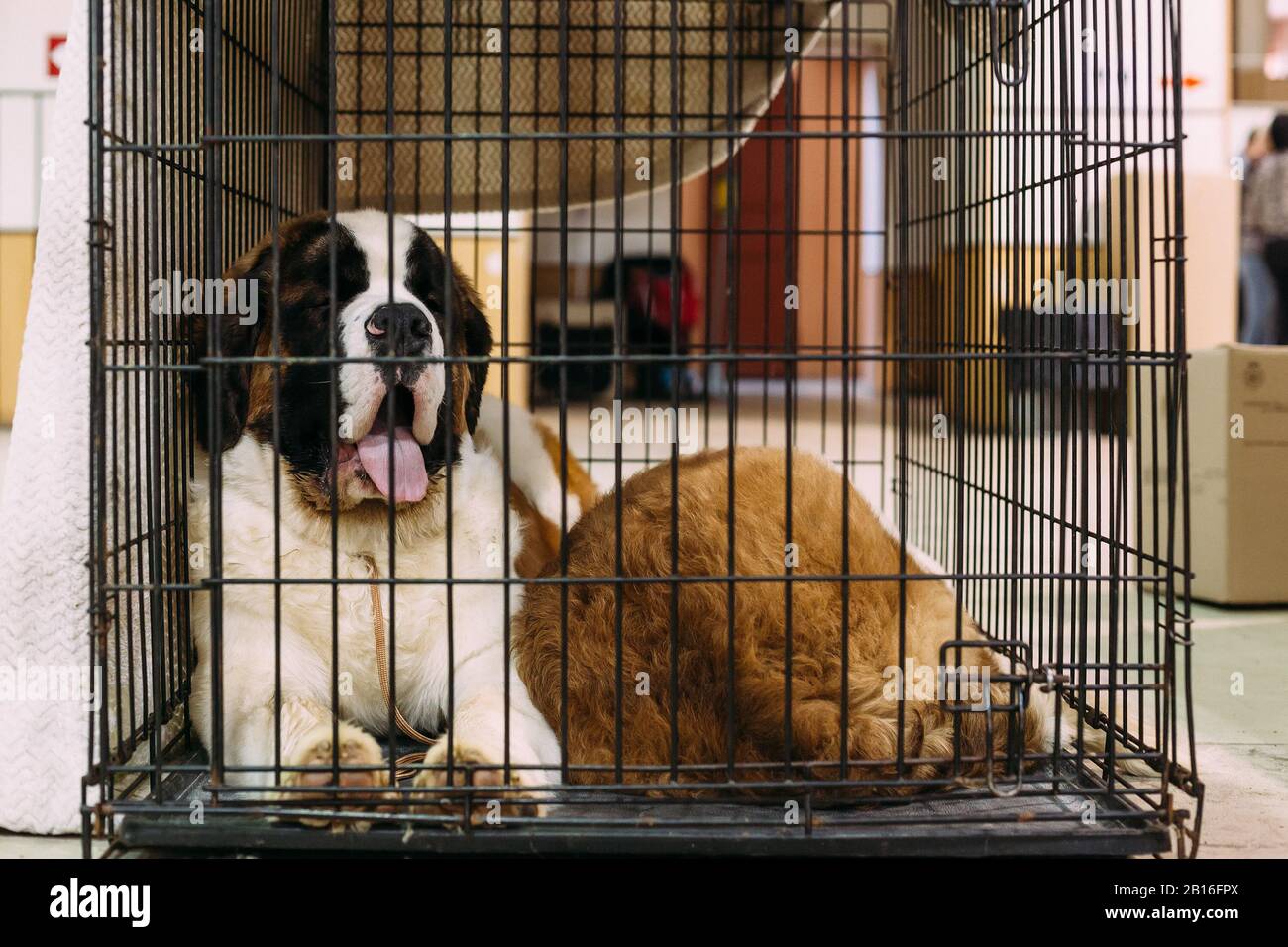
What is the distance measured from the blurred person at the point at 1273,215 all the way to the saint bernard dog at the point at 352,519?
254 inches

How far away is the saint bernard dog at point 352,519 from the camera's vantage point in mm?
2098

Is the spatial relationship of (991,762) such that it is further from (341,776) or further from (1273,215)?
(1273,215)

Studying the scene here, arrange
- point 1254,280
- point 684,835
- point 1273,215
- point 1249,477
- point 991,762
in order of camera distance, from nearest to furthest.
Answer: point 684,835 < point 991,762 < point 1249,477 < point 1273,215 < point 1254,280

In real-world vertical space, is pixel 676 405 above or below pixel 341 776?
above

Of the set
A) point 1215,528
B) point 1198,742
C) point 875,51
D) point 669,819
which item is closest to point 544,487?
point 669,819

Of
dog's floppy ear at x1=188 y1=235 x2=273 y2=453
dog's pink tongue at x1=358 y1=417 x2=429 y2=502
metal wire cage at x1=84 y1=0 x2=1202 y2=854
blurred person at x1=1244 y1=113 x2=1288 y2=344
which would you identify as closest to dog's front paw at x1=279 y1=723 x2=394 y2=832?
metal wire cage at x1=84 y1=0 x2=1202 y2=854

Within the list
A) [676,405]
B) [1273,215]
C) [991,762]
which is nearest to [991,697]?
[991,762]

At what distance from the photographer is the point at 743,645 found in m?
2.11

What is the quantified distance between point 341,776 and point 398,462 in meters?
0.56

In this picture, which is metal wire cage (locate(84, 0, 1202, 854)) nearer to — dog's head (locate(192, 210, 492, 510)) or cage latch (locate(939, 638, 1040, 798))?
cage latch (locate(939, 638, 1040, 798))

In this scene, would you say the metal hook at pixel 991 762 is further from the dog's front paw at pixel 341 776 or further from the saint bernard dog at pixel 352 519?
the dog's front paw at pixel 341 776

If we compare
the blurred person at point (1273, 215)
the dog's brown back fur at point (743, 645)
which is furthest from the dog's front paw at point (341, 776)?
the blurred person at point (1273, 215)

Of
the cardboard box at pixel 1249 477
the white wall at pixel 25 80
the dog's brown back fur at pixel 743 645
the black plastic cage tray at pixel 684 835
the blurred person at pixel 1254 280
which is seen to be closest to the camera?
the black plastic cage tray at pixel 684 835

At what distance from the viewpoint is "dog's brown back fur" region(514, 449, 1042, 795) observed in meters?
2.04
